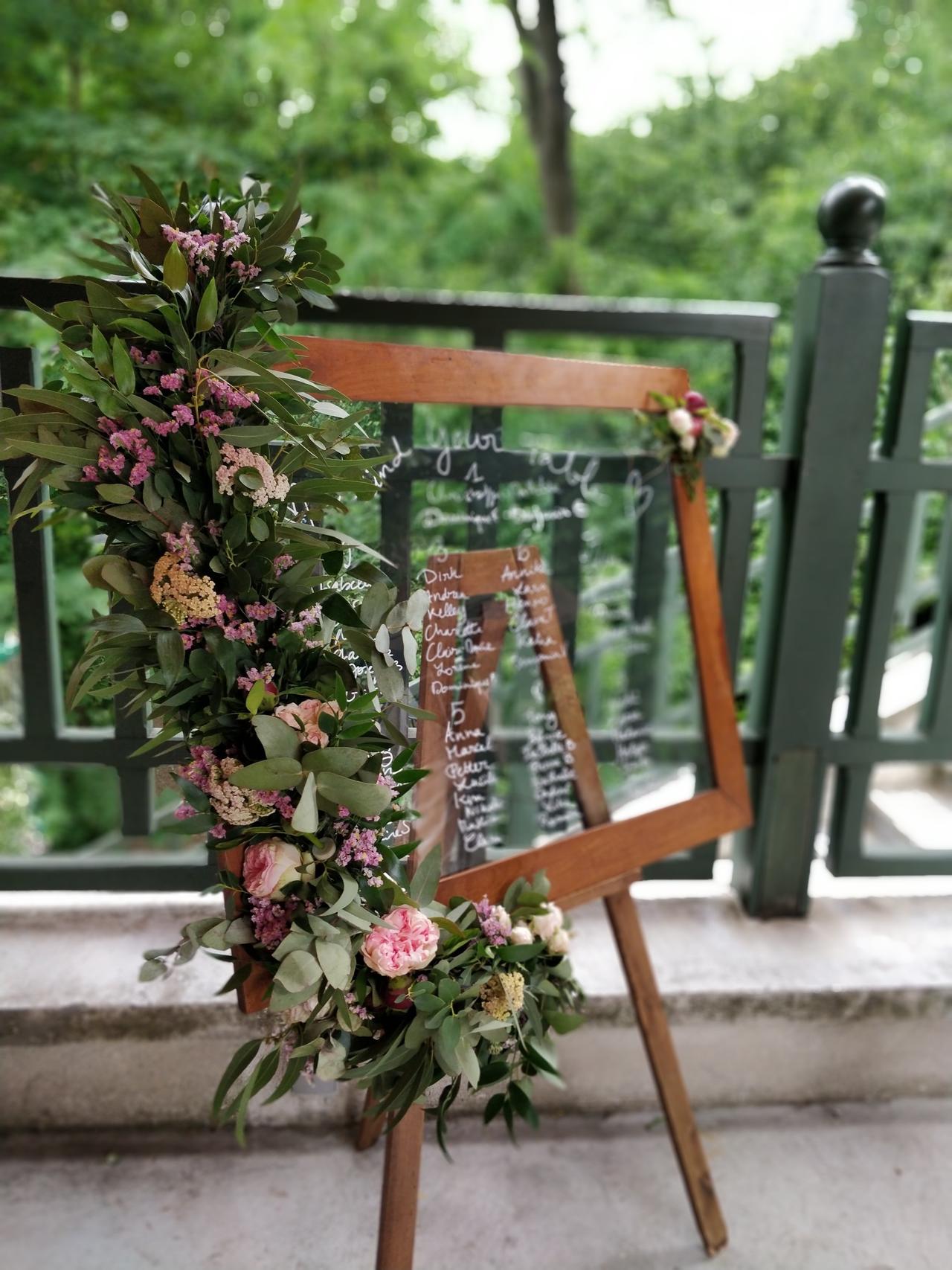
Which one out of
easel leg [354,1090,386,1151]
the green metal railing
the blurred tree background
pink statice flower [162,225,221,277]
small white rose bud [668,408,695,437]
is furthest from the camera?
the blurred tree background

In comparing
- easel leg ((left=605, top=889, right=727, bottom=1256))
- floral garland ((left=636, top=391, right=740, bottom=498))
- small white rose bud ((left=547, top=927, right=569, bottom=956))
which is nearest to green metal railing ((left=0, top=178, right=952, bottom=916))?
floral garland ((left=636, top=391, right=740, bottom=498))

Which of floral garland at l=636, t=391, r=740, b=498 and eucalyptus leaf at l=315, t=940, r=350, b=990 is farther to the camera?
floral garland at l=636, t=391, r=740, b=498

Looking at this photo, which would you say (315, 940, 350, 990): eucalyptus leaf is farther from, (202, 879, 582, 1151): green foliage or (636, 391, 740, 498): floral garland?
(636, 391, 740, 498): floral garland

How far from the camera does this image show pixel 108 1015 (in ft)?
5.35

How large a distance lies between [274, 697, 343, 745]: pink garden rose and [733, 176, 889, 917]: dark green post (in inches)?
45.8

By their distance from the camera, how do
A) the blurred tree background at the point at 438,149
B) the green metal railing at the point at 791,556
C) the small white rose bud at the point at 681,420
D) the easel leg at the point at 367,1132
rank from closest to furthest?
the small white rose bud at the point at 681,420 → the easel leg at the point at 367,1132 → the green metal railing at the point at 791,556 → the blurred tree background at the point at 438,149

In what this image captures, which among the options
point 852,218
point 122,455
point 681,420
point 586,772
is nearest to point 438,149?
point 852,218

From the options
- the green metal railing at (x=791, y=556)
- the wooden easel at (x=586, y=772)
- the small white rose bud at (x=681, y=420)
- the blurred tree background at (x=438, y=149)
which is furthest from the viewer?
the blurred tree background at (x=438, y=149)

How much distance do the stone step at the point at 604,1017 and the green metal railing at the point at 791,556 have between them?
0.13 meters

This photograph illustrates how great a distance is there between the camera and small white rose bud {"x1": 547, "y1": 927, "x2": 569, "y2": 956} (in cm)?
127

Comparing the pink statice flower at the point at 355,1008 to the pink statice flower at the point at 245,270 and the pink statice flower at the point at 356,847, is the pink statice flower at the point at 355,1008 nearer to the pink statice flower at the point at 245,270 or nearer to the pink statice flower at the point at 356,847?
the pink statice flower at the point at 356,847

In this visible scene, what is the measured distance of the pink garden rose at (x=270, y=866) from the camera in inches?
39.8

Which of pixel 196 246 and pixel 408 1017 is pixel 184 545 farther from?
pixel 408 1017

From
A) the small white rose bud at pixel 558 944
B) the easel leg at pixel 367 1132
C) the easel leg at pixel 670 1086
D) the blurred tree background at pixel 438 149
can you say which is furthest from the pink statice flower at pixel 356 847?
the blurred tree background at pixel 438 149
